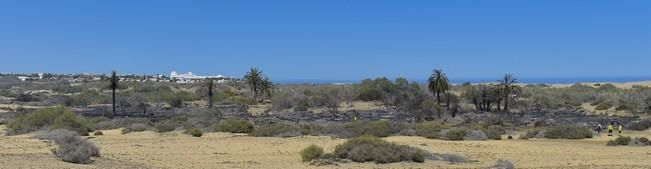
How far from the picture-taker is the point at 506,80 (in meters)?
66.0

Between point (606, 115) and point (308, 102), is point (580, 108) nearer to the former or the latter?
point (606, 115)

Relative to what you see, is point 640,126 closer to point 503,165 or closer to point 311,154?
point 503,165

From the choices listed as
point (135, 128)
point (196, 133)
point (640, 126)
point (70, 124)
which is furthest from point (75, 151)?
point (640, 126)

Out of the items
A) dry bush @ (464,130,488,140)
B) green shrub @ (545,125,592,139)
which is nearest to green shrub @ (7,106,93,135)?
dry bush @ (464,130,488,140)

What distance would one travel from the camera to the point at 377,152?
2728 cm

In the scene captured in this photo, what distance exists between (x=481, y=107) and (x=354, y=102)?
18.2m

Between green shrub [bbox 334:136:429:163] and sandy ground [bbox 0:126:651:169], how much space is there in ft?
1.38

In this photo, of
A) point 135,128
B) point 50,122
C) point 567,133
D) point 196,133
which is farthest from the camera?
point 50,122

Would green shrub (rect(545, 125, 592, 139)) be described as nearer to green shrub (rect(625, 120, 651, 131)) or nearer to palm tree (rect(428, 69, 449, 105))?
green shrub (rect(625, 120, 651, 131))

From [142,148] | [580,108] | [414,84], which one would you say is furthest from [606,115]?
[142,148]

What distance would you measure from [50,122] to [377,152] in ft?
81.6

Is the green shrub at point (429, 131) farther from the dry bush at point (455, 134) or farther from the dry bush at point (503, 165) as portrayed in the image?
the dry bush at point (503, 165)

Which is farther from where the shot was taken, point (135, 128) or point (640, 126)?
point (640, 126)

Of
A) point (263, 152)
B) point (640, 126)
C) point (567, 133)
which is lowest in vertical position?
point (640, 126)
